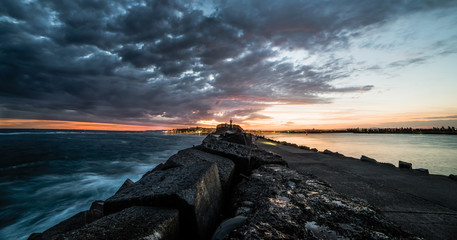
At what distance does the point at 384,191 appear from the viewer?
280 centimetres

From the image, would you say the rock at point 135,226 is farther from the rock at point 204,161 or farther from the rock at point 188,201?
the rock at point 204,161

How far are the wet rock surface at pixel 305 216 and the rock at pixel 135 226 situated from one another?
0.57 meters

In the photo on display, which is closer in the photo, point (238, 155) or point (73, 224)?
point (73, 224)

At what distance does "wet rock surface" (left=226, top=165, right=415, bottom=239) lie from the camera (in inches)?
43.6

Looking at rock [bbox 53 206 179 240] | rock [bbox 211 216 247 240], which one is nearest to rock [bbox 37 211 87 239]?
rock [bbox 53 206 179 240]

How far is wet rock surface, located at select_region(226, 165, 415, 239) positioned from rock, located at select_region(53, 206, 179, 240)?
1.86ft

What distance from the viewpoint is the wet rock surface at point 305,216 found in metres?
1.11

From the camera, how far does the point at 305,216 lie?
1332 millimetres

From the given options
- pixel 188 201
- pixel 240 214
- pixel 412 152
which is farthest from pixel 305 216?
pixel 412 152

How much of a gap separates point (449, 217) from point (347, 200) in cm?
141

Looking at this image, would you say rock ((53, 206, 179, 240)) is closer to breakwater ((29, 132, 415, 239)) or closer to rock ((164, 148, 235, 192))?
breakwater ((29, 132, 415, 239))

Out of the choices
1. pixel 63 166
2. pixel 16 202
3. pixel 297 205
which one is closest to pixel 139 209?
pixel 297 205

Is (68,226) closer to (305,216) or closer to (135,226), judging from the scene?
(135,226)

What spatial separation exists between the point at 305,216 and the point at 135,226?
49.7 inches
